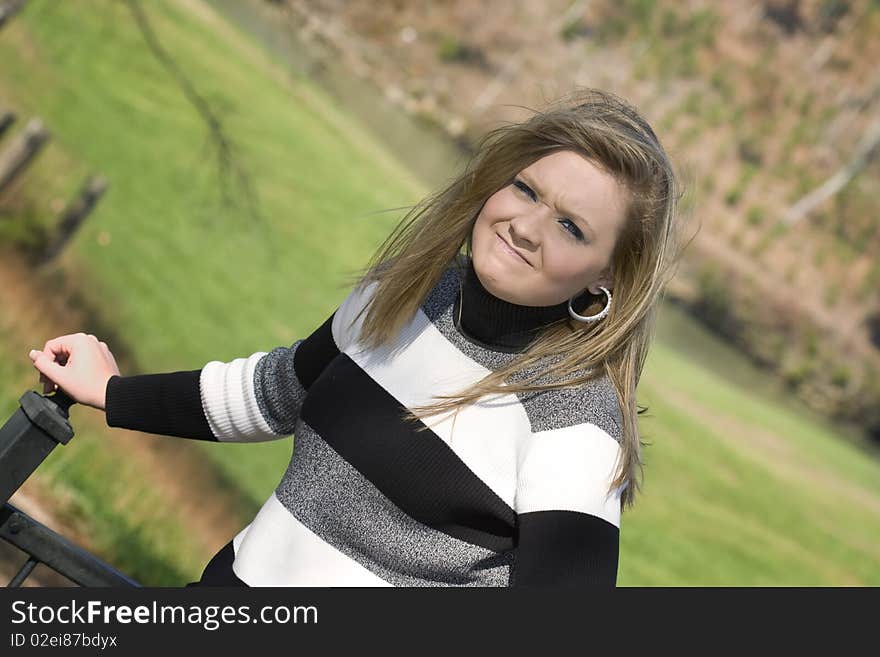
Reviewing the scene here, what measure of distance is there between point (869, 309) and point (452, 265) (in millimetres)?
13762

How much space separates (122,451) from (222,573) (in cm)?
304

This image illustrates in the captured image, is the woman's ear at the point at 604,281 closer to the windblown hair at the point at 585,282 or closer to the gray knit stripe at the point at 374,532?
the windblown hair at the point at 585,282

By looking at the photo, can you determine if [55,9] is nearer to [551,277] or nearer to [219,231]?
[219,231]

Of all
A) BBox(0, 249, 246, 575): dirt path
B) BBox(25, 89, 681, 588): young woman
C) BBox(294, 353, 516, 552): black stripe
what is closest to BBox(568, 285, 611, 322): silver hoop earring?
Answer: BBox(25, 89, 681, 588): young woman

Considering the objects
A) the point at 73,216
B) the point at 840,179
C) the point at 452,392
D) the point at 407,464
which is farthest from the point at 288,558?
the point at 840,179

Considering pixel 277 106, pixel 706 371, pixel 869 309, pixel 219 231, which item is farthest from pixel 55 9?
pixel 869 309

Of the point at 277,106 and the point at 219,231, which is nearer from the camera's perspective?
the point at 219,231

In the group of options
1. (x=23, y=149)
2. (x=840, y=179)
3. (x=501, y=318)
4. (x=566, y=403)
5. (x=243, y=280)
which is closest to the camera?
(x=566, y=403)

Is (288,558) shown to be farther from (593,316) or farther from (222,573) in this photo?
(593,316)

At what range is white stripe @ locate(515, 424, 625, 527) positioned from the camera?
4.27 ft

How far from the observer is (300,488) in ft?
4.93

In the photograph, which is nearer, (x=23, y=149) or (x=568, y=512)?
(x=568, y=512)

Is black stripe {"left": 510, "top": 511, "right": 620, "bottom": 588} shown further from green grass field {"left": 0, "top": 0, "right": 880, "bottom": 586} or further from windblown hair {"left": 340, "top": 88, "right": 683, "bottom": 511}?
green grass field {"left": 0, "top": 0, "right": 880, "bottom": 586}

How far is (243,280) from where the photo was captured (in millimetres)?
6750
